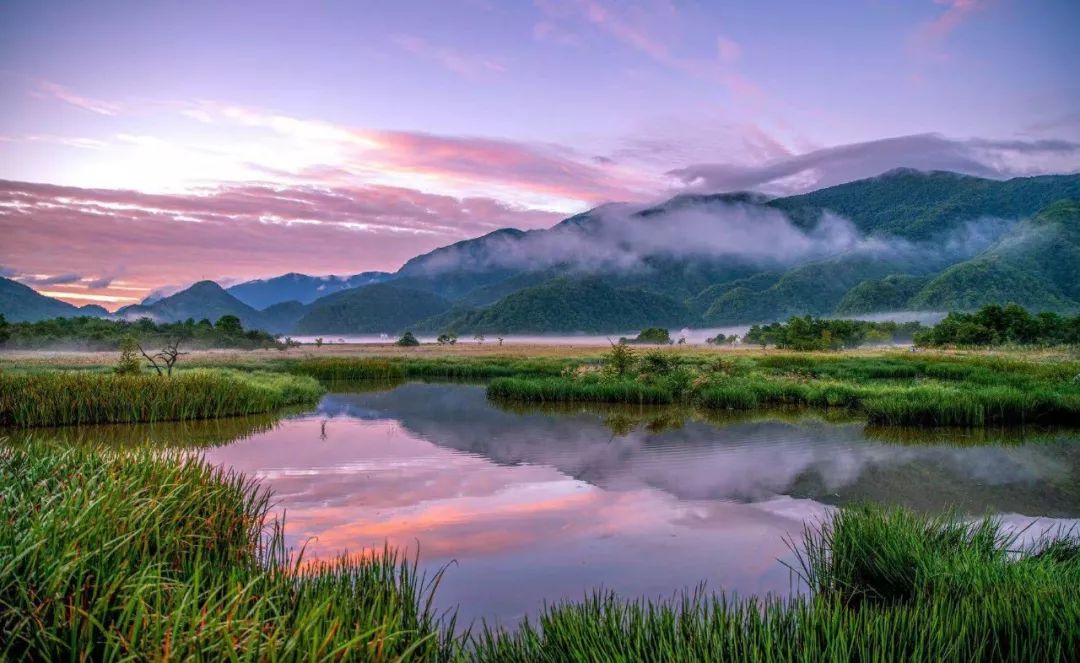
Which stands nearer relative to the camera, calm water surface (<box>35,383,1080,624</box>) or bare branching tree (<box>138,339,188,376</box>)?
calm water surface (<box>35,383,1080,624</box>)

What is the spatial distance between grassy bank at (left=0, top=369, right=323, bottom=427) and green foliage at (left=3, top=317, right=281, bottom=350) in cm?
4336

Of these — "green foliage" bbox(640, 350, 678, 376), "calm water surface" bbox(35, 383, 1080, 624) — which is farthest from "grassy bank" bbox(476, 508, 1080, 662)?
"green foliage" bbox(640, 350, 678, 376)

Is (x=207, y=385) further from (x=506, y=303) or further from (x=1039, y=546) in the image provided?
(x=506, y=303)

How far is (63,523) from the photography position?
484 cm

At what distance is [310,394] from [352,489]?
63.5ft

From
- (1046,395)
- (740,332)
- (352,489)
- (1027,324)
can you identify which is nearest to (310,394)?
(352,489)

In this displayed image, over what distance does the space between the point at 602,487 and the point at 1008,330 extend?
59.5 metres

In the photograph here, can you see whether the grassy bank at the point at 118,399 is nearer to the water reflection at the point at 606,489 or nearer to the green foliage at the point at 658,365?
the water reflection at the point at 606,489

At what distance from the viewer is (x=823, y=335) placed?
6700 centimetres

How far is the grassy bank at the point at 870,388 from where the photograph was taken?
22.1m

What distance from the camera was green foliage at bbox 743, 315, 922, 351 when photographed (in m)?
66.4

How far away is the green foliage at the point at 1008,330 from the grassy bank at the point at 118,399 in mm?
56796

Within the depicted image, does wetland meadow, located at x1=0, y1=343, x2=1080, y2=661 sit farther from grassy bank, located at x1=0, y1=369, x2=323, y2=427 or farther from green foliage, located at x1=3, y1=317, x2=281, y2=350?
green foliage, located at x1=3, y1=317, x2=281, y2=350

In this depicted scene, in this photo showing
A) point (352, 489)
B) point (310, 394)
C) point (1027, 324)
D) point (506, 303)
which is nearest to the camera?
point (352, 489)
